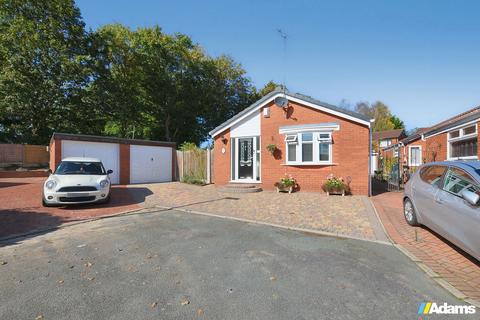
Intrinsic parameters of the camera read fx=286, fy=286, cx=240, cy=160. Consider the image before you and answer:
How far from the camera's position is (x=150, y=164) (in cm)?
1781

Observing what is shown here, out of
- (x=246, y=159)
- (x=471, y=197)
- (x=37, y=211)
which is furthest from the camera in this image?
(x=246, y=159)

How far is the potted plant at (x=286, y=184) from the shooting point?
12.2 meters

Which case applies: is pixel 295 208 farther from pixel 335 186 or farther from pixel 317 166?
pixel 317 166

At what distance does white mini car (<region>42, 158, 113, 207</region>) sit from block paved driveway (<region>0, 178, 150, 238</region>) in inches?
10.9

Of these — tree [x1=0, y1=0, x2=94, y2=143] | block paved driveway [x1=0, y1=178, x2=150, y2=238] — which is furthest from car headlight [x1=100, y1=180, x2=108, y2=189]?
tree [x1=0, y1=0, x2=94, y2=143]

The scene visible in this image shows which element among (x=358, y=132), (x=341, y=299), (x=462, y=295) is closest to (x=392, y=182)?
(x=358, y=132)

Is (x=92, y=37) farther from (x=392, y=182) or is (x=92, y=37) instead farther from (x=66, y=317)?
(x=66, y=317)

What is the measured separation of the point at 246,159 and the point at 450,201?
32.8 ft

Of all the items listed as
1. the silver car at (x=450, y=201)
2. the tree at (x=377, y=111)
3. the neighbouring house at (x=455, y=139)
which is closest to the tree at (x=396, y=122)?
the tree at (x=377, y=111)

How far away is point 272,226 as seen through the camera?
22.2ft

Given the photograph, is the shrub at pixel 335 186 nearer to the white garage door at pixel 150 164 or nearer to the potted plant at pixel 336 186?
the potted plant at pixel 336 186

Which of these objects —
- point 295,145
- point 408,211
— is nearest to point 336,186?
point 295,145

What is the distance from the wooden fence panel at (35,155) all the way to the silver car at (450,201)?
82.8 ft

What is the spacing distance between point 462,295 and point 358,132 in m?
8.89
